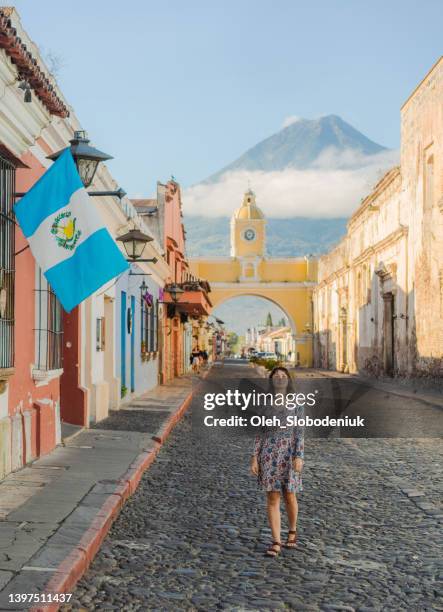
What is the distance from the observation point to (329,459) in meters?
9.48

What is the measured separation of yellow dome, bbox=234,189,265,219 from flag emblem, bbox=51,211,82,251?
68223mm

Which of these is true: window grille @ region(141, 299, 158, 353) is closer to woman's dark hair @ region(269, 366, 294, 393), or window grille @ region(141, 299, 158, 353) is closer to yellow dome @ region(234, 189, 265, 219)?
woman's dark hair @ region(269, 366, 294, 393)

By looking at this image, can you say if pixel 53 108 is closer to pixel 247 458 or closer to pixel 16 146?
pixel 16 146

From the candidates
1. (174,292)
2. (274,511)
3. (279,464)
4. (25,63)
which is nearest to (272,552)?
(274,511)

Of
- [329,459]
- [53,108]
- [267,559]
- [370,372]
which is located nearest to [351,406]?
[329,459]

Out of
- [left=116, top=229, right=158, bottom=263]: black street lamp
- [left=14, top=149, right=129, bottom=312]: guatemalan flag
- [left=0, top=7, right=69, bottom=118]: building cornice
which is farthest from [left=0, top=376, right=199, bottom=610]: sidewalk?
[left=116, top=229, right=158, bottom=263]: black street lamp

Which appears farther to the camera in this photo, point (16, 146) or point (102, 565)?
point (16, 146)

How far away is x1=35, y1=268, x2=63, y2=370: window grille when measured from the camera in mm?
8812

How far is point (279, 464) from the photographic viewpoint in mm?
5238

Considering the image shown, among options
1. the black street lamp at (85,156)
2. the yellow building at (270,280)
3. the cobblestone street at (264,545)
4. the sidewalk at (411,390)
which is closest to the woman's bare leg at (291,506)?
the cobblestone street at (264,545)

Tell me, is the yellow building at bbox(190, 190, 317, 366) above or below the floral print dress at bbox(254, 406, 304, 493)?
above

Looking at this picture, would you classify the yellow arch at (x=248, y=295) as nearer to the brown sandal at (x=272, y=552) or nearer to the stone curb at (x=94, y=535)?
the stone curb at (x=94, y=535)

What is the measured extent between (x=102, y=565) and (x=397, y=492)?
3348mm

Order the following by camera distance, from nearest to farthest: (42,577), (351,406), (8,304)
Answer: (42,577) → (8,304) → (351,406)
